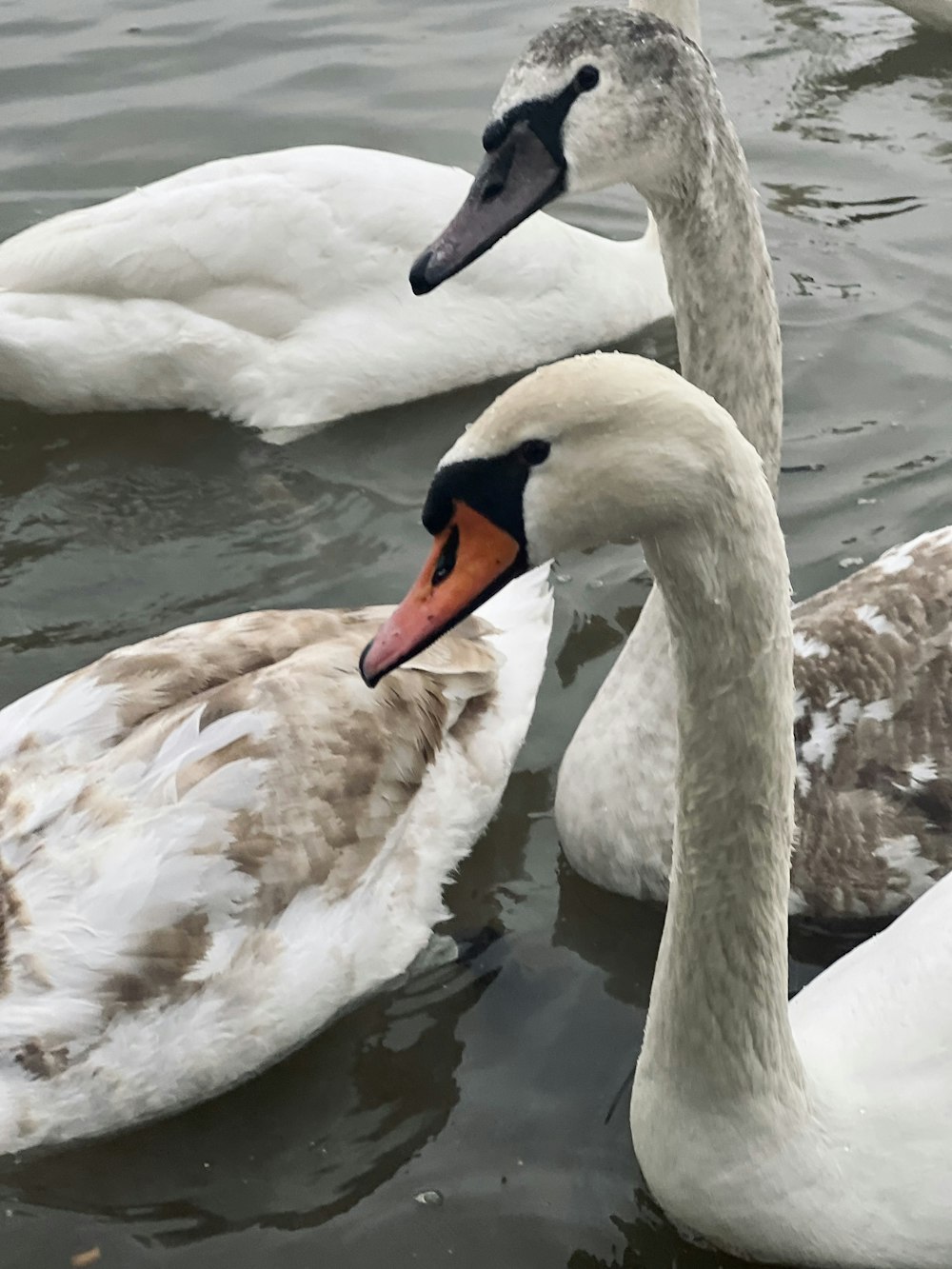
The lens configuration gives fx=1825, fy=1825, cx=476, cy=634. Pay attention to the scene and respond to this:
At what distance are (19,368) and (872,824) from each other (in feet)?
12.9

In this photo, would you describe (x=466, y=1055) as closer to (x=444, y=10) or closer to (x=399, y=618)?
(x=399, y=618)

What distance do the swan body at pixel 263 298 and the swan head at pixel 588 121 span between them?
2.33 m

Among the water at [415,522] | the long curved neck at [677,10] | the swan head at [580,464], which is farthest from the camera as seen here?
the long curved neck at [677,10]

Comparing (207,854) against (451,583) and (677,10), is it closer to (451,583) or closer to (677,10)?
(451,583)

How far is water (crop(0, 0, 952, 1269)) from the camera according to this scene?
13.1ft

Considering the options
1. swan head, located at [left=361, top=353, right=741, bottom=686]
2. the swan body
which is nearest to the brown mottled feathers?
swan head, located at [left=361, top=353, right=741, bottom=686]

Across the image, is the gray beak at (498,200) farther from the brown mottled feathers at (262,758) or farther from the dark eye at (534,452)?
the dark eye at (534,452)

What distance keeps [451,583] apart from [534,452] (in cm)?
33

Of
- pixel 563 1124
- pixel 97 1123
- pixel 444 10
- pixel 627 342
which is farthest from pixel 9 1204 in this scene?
pixel 444 10

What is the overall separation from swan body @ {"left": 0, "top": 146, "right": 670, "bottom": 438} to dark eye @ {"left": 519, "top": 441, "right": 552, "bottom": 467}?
414 centimetres

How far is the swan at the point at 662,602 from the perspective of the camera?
4.05 m

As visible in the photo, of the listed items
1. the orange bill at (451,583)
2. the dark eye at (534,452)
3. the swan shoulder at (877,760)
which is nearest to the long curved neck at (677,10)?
the swan shoulder at (877,760)

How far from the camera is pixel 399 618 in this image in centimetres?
316

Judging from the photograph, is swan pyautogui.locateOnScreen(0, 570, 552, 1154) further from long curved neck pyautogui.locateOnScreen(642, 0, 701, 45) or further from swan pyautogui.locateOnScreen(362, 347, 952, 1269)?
long curved neck pyautogui.locateOnScreen(642, 0, 701, 45)
